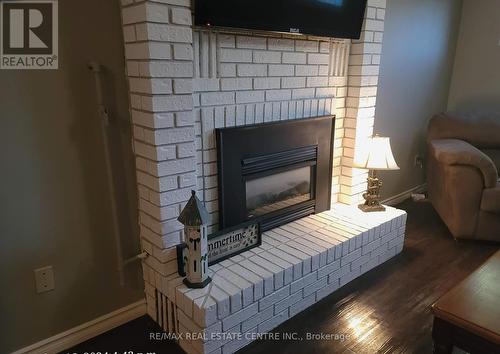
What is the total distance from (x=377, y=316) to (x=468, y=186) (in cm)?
130

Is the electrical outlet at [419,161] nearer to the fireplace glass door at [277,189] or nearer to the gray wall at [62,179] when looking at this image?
the fireplace glass door at [277,189]

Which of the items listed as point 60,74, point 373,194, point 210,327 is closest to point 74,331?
point 210,327

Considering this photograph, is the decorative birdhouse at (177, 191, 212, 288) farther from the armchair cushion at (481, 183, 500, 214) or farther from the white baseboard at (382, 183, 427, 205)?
the white baseboard at (382, 183, 427, 205)

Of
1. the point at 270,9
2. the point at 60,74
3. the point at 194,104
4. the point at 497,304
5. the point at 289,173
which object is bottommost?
the point at 497,304

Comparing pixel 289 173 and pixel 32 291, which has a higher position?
pixel 289 173

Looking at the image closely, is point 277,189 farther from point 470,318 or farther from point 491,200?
point 491,200

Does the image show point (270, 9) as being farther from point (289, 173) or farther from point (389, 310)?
point (389, 310)

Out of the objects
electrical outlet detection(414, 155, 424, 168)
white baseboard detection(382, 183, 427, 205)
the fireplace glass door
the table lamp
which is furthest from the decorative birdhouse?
electrical outlet detection(414, 155, 424, 168)

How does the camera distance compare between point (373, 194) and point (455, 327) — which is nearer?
point (455, 327)

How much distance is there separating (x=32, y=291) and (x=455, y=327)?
1.62 metres

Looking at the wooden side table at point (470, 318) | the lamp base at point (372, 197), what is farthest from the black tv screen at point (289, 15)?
the wooden side table at point (470, 318)

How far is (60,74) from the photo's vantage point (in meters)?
1.44

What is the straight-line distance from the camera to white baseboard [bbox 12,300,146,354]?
5.23ft

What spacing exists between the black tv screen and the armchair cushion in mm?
1401
